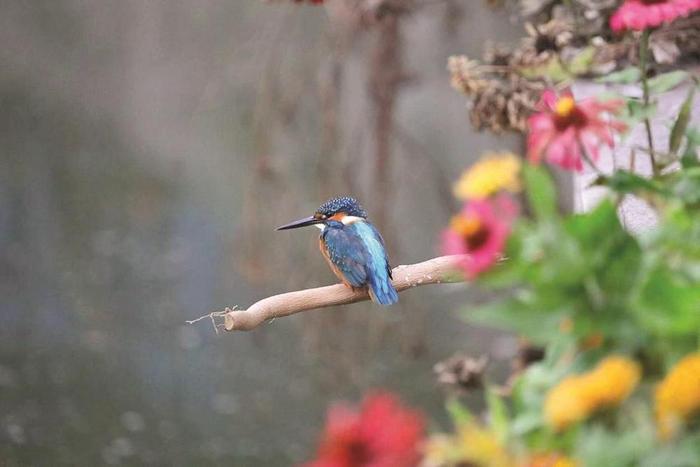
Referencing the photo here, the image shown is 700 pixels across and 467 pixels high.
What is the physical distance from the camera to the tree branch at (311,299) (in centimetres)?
110

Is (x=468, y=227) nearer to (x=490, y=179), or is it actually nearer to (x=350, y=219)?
(x=490, y=179)

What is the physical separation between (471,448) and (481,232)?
0.33 ft

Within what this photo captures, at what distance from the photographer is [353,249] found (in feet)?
5.21

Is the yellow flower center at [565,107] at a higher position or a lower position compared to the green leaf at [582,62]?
lower

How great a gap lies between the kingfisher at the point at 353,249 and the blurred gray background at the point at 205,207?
1.53 ft

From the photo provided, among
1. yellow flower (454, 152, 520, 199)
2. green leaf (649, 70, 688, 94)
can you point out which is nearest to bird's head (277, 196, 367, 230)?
green leaf (649, 70, 688, 94)

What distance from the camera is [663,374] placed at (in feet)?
1.83

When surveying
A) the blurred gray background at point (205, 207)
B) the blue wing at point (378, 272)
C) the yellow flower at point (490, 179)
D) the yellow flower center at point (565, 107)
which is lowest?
the yellow flower at point (490, 179)

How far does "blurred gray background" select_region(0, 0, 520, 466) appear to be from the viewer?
97.0 inches

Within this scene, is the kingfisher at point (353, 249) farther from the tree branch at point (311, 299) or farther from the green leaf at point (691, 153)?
the green leaf at point (691, 153)

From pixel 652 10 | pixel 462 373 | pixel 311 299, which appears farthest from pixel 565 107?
pixel 462 373

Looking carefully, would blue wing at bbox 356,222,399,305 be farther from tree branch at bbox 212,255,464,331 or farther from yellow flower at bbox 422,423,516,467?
yellow flower at bbox 422,423,516,467

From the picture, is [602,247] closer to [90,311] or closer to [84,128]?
[90,311]

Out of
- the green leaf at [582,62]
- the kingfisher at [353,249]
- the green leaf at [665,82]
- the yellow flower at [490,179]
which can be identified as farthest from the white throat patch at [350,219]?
the yellow flower at [490,179]
